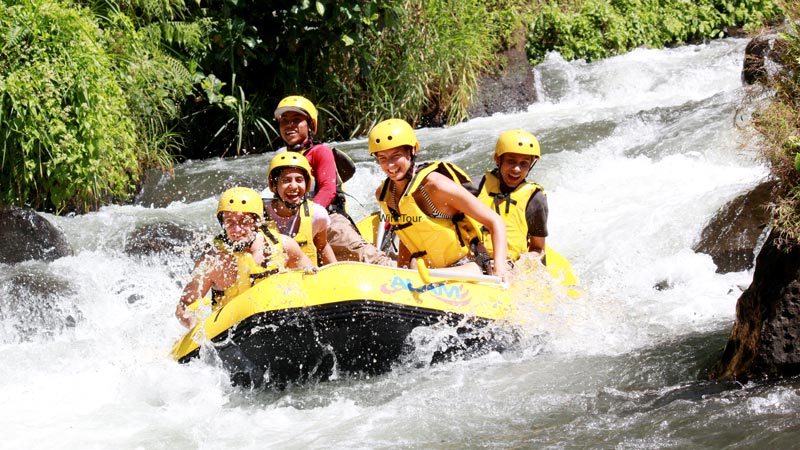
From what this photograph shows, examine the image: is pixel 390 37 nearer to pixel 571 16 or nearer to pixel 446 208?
pixel 571 16

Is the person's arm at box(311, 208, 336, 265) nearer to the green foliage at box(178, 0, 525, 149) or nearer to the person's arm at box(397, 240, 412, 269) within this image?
the person's arm at box(397, 240, 412, 269)

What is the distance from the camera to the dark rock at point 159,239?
26.2 ft

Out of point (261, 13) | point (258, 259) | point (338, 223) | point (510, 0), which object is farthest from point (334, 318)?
point (510, 0)

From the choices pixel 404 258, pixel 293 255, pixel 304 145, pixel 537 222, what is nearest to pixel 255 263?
pixel 293 255

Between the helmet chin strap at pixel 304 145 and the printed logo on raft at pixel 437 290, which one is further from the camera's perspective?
the helmet chin strap at pixel 304 145

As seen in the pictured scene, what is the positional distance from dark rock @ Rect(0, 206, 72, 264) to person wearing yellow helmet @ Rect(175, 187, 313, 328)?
2.79 meters

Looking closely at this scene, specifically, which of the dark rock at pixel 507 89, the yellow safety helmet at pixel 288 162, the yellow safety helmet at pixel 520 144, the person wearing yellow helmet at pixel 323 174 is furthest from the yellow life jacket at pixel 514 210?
the dark rock at pixel 507 89

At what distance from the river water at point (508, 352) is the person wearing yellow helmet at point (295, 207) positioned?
2.89 feet

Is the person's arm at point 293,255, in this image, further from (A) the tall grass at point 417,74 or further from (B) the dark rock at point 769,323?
(A) the tall grass at point 417,74

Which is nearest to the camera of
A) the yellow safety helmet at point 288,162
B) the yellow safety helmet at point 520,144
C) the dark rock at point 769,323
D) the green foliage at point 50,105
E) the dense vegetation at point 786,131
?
the dark rock at point 769,323

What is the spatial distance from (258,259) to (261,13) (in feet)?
22.3

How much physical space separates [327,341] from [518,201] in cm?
147

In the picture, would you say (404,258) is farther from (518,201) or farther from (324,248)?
(518,201)

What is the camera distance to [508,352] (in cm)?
531
